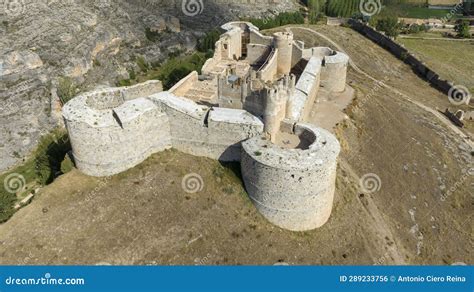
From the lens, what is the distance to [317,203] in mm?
24328

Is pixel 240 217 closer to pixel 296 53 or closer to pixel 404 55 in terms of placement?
pixel 296 53

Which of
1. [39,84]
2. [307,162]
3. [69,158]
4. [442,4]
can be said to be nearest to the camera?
[307,162]

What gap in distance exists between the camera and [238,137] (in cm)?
2577

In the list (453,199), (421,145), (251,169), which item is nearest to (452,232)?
(453,199)

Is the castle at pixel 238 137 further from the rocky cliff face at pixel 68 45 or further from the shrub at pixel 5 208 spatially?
the rocky cliff face at pixel 68 45

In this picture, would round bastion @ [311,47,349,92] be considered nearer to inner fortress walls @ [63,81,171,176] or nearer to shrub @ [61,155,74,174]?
inner fortress walls @ [63,81,171,176]

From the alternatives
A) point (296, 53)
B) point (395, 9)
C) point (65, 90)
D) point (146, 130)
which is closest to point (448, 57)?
point (395, 9)

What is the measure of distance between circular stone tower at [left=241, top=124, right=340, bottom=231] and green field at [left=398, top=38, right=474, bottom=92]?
39.9 meters

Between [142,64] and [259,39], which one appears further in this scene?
[142,64]

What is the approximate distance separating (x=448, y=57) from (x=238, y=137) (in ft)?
183

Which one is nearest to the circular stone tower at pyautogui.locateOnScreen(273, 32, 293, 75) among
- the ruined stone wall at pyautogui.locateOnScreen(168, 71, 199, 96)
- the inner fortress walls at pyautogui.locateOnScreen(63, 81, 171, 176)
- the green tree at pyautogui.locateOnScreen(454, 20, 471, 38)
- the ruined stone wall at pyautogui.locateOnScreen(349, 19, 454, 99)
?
the ruined stone wall at pyautogui.locateOnScreen(168, 71, 199, 96)

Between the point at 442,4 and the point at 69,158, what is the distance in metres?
102

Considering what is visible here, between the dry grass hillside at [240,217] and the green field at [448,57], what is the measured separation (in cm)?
2598

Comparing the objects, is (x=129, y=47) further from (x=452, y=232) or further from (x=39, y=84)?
(x=452, y=232)
